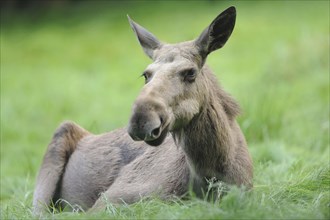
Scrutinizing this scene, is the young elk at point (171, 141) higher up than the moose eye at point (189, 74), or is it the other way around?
the moose eye at point (189, 74)

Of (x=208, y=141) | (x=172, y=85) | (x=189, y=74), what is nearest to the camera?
(x=172, y=85)

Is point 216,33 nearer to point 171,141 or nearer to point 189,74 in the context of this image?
point 189,74

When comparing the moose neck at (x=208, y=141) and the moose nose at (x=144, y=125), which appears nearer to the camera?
the moose nose at (x=144, y=125)

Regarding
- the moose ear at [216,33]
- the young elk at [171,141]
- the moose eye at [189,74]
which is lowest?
the young elk at [171,141]

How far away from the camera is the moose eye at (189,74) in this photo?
6.08 metres

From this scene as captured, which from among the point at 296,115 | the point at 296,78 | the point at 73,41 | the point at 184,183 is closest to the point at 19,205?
the point at 184,183

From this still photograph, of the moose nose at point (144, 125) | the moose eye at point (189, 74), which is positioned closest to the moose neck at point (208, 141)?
the moose eye at point (189, 74)

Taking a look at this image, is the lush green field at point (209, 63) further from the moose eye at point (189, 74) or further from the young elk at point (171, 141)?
Result: the moose eye at point (189, 74)

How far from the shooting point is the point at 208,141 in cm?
639

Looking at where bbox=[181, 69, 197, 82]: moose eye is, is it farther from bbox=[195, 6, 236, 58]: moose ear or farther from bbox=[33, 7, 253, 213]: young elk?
bbox=[195, 6, 236, 58]: moose ear

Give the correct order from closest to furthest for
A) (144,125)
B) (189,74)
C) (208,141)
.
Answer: (144,125) < (189,74) < (208,141)

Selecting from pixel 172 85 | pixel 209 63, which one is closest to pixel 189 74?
pixel 172 85

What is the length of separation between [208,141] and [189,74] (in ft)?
1.95

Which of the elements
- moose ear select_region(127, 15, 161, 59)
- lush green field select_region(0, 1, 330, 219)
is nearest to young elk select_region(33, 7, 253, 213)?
moose ear select_region(127, 15, 161, 59)
